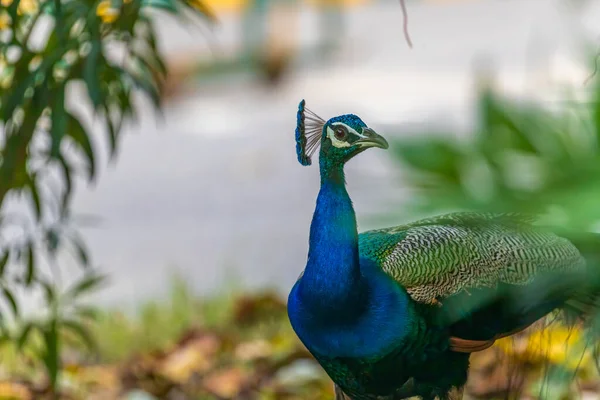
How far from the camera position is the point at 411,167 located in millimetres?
635

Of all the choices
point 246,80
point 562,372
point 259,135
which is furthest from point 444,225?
point 246,80

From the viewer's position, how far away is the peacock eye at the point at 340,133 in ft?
3.55

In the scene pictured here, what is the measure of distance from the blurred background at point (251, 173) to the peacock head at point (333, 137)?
33 mm

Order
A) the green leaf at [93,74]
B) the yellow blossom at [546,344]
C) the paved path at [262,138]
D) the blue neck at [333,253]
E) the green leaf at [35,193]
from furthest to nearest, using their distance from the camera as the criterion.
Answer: the paved path at [262,138] < the green leaf at [35,193] < the green leaf at [93,74] < the yellow blossom at [546,344] < the blue neck at [333,253]

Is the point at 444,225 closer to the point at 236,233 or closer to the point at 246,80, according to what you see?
the point at 236,233

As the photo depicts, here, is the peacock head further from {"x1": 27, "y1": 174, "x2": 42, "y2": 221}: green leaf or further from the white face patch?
{"x1": 27, "y1": 174, "x2": 42, "y2": 221}: green leaf

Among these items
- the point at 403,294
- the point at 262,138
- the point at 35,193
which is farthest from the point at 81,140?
the point at 262,138

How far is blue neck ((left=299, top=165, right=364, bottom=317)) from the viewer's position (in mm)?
1121

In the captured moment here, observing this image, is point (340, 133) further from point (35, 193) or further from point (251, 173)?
point (251, 173)

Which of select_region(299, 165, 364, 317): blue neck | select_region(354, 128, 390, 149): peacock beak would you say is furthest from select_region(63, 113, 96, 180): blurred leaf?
select_region(354, 128, 390, 149): peacock beak

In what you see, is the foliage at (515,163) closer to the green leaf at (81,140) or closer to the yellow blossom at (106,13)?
the yellow blossom at (106,13)

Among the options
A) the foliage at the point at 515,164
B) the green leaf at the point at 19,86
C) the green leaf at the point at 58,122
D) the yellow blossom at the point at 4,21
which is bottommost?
the green leaf at the point at 58,122

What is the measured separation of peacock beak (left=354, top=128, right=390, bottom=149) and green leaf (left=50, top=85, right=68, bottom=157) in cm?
79

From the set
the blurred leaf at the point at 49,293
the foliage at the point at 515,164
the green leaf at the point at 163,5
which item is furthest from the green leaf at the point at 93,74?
the foliage at the point at 515,164
